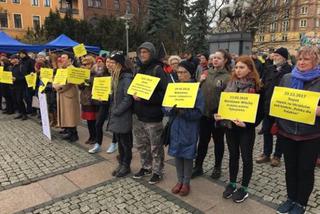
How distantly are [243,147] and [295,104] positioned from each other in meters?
0.89

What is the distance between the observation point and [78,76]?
20.9 feet

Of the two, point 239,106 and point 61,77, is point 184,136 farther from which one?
point 61,77

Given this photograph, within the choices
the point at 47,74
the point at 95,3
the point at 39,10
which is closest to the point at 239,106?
the point at 47,74

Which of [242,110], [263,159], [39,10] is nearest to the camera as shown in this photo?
[242,110]

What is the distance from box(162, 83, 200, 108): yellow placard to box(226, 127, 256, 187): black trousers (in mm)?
674

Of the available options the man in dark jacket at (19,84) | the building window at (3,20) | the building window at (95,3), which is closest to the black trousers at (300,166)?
the man in dark jacket at (19,84)

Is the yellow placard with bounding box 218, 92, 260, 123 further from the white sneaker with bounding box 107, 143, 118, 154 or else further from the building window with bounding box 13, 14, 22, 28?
the building window with bounding box 13, 14, 22, 28

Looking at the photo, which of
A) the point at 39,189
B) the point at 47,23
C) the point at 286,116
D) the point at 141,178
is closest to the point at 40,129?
the point at 39,189

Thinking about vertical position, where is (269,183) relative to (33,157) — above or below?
above

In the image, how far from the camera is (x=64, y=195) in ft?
14.6

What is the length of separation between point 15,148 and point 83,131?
70.3 inches

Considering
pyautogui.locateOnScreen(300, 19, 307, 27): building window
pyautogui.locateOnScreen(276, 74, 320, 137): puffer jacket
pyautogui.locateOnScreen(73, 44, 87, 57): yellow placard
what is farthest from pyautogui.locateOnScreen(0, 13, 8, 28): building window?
pyautogui.locateOnScreen(300, 19, 307, 27): building window

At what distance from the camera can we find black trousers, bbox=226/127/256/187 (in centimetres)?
388

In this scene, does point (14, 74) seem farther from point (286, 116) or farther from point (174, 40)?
point (174, 40)
